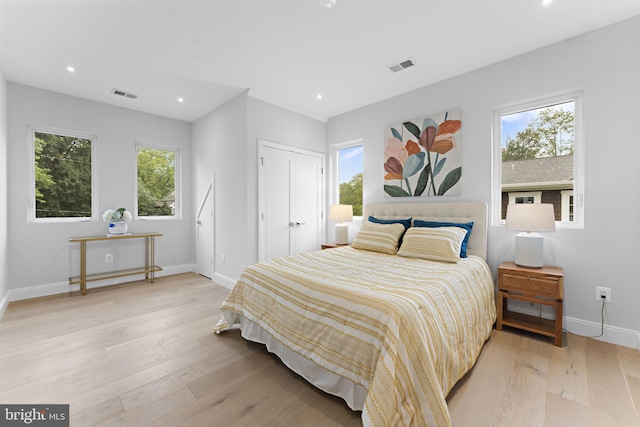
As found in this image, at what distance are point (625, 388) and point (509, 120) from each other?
2.47 metres

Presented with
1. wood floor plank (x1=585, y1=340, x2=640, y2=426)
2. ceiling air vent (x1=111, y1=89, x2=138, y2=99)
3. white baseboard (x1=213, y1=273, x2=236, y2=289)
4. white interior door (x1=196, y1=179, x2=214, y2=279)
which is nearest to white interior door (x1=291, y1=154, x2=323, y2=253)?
white baseboard (x1=213, y1=273, x2=236, y2=289)

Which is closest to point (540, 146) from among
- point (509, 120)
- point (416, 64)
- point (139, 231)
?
point (509, 120)

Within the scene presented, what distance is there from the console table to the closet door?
1.86 meters

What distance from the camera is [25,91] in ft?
11.1

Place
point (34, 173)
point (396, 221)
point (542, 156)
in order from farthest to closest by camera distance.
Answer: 1. point (34, 173)
2. point (396, 221)
3. point (542, 156)

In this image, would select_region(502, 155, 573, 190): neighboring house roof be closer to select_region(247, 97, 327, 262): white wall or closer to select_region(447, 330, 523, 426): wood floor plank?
select_region(447, 330, 523, 426): wood floor plank

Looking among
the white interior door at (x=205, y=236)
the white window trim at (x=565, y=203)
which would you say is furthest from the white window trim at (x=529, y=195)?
the white interior door at (x=205, y=236)

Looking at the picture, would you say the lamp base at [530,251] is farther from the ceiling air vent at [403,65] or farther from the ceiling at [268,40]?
the ceiling air vent at [403,65]

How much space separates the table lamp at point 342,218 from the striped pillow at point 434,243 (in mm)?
1239

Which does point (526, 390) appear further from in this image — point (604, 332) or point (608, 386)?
point (604, 332)

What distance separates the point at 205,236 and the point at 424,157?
363cm

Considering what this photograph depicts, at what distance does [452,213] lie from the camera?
3.14m

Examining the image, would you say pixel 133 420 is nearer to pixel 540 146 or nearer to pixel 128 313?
pixel 128 313

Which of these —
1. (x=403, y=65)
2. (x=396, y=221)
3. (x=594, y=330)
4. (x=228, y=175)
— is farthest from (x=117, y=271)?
(x=594, y=330)
